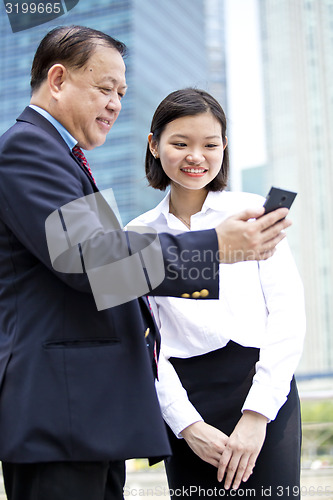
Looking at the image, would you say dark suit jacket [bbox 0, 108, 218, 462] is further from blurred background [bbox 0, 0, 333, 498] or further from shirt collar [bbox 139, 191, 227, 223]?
blurred background [bbox 0, 0, 333, 498]

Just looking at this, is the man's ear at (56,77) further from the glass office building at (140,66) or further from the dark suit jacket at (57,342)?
the glass office building at (140,66)

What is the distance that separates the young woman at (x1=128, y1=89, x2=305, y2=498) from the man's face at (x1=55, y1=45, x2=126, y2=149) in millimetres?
301

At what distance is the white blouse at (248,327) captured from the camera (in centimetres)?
136

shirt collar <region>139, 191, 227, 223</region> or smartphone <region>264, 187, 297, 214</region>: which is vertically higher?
smartphone <region>264, 187, 297, 214</region>

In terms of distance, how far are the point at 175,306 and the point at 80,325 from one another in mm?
432

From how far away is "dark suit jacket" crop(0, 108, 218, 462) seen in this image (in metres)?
1.02

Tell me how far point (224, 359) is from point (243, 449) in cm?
22

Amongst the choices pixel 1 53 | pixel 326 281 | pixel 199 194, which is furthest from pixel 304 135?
pixel 199 194

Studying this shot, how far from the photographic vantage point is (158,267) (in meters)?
1.05

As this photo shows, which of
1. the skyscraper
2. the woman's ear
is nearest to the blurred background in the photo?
the skyscraper

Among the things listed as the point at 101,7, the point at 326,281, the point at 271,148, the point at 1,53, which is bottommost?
the point at 326,281

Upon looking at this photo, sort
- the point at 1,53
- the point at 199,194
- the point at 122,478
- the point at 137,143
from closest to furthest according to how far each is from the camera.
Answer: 1. the point at 122,478
2. the point at 199,194
3. the point at 1,53
4. the point at 137,143

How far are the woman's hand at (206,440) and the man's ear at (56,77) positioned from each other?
2.77ft

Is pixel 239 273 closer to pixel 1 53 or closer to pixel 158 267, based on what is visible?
pixel 158 267
